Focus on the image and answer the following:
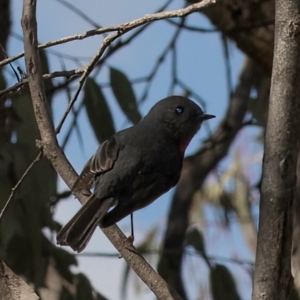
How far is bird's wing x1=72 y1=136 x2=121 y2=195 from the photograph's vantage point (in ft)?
6.48

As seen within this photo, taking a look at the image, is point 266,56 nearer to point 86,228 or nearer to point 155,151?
point 155,151

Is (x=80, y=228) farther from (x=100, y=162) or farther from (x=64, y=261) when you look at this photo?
(x=64, y=261)

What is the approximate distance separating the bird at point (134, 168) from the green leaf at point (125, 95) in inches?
15.1

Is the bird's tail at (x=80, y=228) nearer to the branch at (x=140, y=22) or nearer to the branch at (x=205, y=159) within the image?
the branch at (x=140, y=22)

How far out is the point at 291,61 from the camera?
61.7 inches

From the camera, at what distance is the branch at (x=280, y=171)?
5.06 feet

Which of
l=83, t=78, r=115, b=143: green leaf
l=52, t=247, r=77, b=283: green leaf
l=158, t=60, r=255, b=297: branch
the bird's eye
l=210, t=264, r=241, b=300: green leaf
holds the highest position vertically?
l=158, t=60, r=255, b=297: branch

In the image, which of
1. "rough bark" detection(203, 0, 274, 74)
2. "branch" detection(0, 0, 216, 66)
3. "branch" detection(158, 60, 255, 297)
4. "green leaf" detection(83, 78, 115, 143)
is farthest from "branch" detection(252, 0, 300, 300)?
"branch" detection(158, 60, 255, 297)

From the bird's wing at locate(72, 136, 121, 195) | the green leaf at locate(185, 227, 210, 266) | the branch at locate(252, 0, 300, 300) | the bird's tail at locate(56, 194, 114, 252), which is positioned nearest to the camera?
the branch at locate(252, 0, 300, 300)

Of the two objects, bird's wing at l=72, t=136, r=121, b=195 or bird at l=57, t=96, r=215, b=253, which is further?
bird's wing at l=72, t=136, r=121, b=195

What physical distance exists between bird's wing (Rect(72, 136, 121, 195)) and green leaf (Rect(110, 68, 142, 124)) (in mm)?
632

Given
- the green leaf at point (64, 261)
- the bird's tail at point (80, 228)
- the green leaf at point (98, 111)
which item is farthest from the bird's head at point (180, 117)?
the green leaf at point (64, 261)

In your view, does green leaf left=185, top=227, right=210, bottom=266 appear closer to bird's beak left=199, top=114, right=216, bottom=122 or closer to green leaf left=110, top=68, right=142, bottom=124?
green leaf left=110, top=68, right=142, bottom=124

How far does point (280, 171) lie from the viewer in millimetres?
1555
